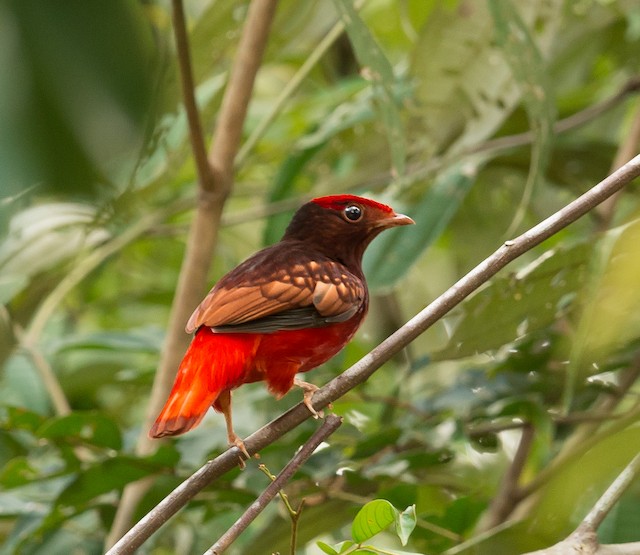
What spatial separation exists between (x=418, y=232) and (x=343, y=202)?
19.2 inches

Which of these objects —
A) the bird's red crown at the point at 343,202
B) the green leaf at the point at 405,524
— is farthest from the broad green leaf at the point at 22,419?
the green leaf at the point at 405,524

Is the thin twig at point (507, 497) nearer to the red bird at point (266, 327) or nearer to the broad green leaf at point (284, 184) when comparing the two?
the red bird at point (266, 327)

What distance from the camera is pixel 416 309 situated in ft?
13.6

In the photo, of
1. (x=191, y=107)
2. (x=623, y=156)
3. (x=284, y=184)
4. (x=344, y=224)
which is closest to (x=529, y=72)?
(x=344, y=224)

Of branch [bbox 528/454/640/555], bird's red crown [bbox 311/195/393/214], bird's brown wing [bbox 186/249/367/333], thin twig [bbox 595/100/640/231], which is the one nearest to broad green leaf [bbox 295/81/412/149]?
bird's red crown [bbox 311/195/393/214]

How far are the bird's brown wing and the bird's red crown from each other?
0.31 m

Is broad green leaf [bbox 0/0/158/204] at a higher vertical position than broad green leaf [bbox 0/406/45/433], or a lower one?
higher

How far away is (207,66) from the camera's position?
331 cm

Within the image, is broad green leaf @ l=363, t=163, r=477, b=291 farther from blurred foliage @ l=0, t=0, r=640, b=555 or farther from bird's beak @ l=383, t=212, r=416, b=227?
bird's beak @ l=383, t=212, r=416, b=227

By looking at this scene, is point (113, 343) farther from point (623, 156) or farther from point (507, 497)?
point (623, 156)

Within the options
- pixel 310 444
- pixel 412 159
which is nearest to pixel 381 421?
pixel 412 159

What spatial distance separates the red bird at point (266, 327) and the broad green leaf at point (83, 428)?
0.40 metres

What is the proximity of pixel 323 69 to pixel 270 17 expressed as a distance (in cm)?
260

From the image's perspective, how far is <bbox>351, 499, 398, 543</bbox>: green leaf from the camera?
153 cm
